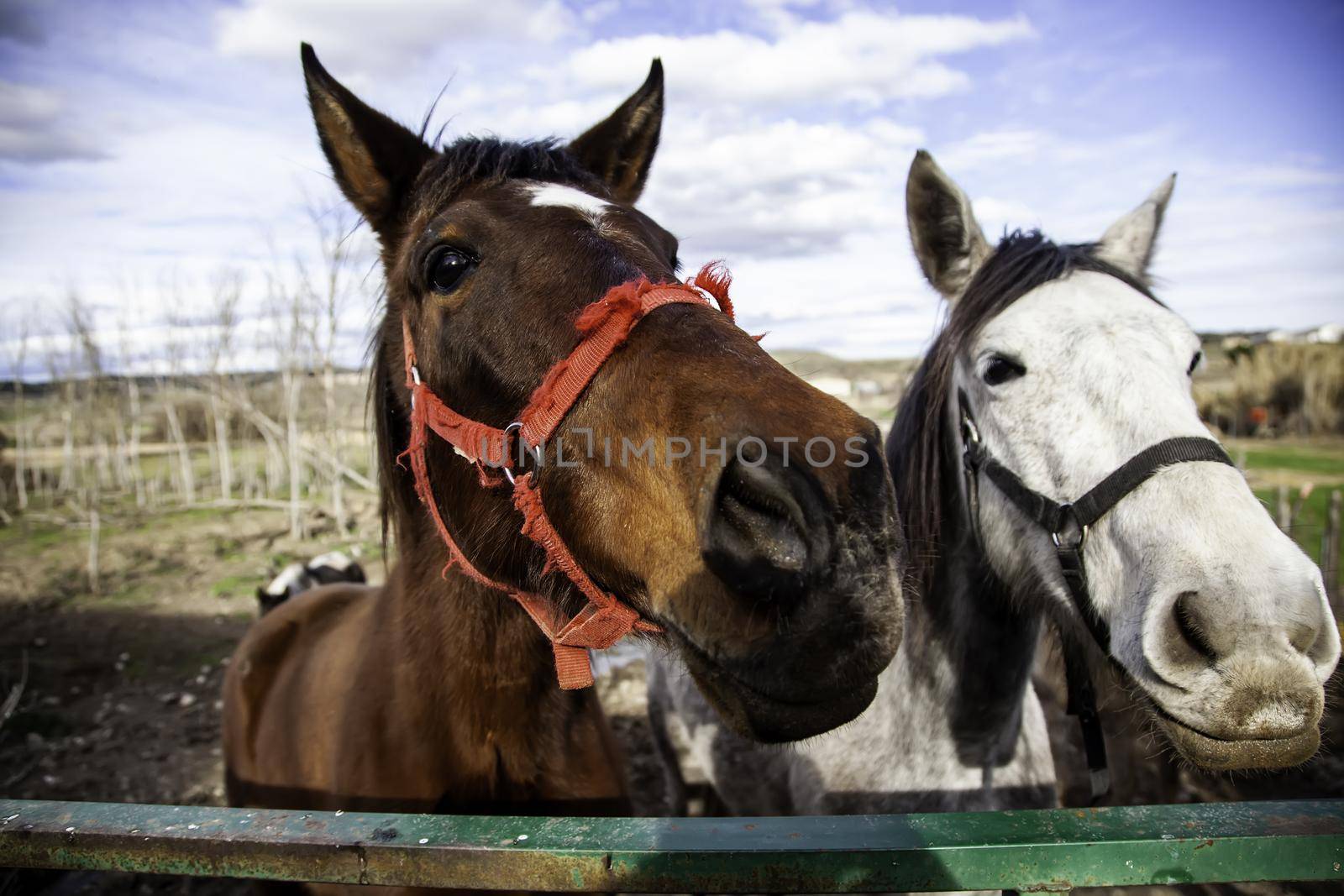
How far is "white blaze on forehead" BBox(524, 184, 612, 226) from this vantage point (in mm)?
1868

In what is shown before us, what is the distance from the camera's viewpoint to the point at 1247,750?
1736mm

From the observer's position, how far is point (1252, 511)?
1.87 metres

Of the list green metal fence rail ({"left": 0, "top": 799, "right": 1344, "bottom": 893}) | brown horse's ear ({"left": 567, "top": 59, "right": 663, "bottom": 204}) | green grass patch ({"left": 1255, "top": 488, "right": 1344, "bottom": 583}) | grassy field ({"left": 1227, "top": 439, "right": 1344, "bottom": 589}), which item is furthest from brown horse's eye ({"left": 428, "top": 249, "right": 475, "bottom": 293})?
grassy field ({"left": 1227, "top": 439, "right": 1344, "bottom": 589})

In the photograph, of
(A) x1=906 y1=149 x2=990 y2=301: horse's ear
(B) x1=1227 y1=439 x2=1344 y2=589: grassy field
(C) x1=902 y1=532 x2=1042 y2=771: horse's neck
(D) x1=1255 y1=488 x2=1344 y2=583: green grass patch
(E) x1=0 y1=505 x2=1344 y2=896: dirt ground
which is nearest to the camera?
(C) x1=902 y1=532 x2=1042 y2=771: horse's neck

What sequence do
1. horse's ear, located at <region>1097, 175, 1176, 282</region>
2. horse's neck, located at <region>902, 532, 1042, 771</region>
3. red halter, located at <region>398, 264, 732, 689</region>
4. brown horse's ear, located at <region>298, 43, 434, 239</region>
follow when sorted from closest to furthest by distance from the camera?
red halter, located at <region>398, 264, 732, 689</region> < brown horse's ear, located at <region>298, 43, 434, 239</region> < horse's neck, located at <region>902, 532, 1042, 771</region> < horse's ear, located at <region>1097, 175, 1176, 282</region>

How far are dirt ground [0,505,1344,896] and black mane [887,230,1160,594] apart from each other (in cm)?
90

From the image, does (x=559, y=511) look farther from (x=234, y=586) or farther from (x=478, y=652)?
(x=234, y=586)

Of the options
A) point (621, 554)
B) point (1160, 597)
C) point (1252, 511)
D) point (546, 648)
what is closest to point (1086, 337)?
point (1252, 511)

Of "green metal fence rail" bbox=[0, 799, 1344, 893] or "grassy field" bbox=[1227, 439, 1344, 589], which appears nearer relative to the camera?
"green metal fence rail" bbox=[0, 799, 1344, 893]

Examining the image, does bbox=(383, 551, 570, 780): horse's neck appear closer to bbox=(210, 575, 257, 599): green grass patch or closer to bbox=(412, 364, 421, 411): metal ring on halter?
bbox=(412, 364, 421, 411): metal ring on halter

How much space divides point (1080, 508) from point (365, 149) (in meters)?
2.53

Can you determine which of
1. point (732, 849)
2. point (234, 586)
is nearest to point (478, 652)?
point (732, 849)

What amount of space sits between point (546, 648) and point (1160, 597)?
1750 millimetres

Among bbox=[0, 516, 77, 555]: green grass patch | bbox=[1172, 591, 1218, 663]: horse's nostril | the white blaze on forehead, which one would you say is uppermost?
the white blaze on forehead
